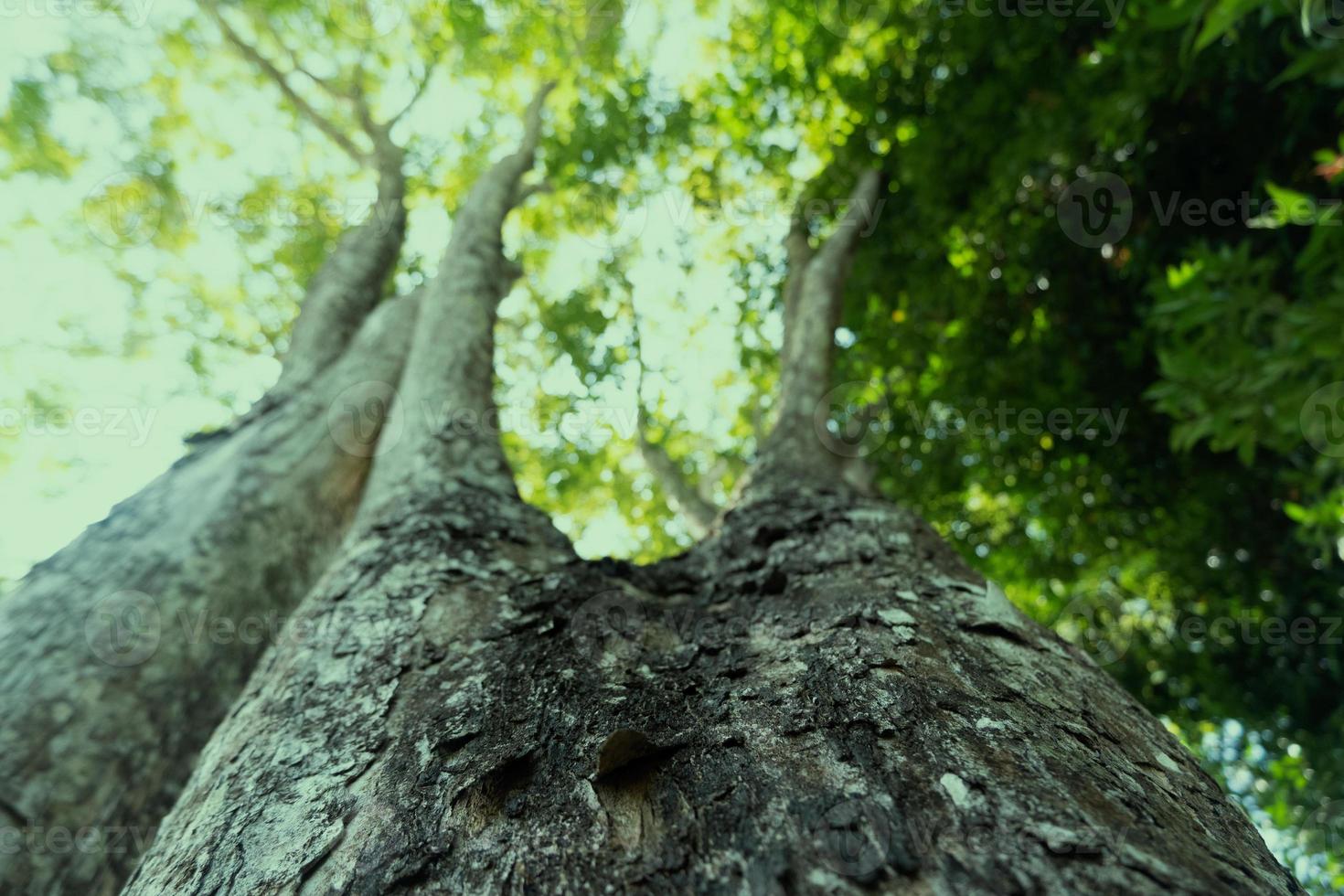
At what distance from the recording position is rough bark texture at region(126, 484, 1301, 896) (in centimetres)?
86

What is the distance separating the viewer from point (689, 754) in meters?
1.13

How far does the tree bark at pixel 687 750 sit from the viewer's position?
87 centimetres

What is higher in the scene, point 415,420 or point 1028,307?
point 1028,307

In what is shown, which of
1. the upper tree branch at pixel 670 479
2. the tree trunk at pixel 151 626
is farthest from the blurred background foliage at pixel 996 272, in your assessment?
the tree trunk at pixel 151 626

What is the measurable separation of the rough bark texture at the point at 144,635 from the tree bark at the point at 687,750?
1.86ft

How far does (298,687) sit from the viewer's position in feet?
4.52

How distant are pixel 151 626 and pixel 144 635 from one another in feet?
0.11

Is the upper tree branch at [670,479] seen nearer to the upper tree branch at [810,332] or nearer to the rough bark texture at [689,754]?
the upper tree branch at [810,332]

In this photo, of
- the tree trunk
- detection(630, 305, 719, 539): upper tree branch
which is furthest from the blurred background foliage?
the tree trunk

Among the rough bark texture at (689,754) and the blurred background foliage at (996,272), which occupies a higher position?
the blurred background foliage at (996,272)

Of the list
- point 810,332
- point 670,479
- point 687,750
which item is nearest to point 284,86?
point 670,479

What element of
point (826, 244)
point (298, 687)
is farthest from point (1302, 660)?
point (298, 687)

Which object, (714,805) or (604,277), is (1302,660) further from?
(604,277)

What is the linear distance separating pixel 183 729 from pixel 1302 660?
617 centimetres
